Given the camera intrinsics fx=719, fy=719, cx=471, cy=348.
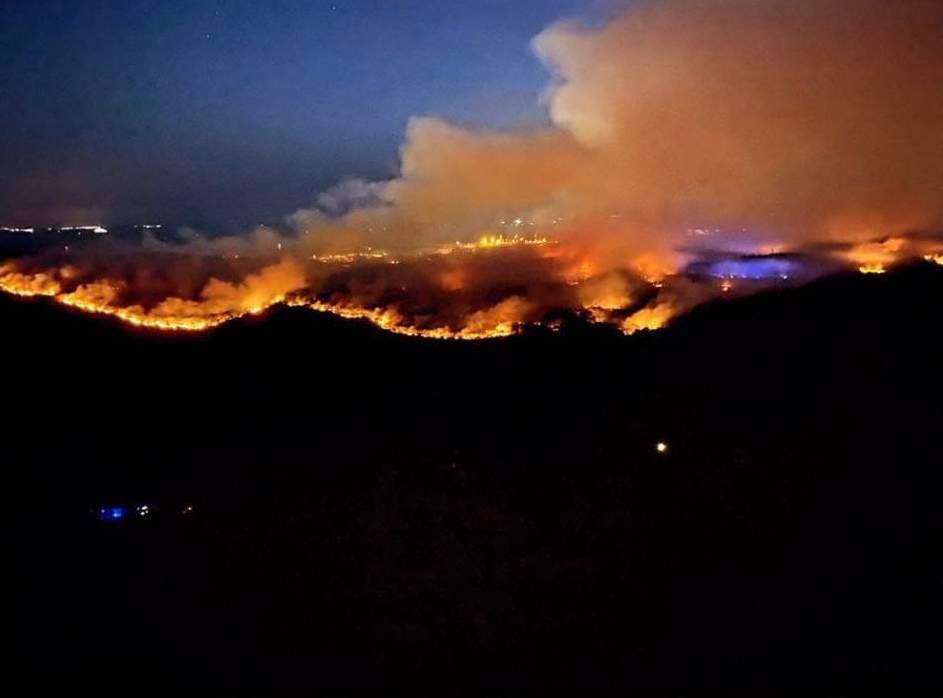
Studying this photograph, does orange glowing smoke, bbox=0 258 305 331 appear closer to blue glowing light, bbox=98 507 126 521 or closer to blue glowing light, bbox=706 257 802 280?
blue glowing light, bbox=98 507 126 521

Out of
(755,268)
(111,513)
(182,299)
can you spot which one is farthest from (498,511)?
(182,299)

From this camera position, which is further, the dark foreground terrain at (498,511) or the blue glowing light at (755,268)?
the blue glowing light at (755,268)

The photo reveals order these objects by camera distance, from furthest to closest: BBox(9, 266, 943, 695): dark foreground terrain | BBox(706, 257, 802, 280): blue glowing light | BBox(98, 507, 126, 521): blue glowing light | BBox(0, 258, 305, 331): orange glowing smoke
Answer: BBox(706, 257, 802, 280): blue glowing light < BBox(0, 258, 305, 331): orange glowing smoke < BBox(98, 507, 126, 521): blue glowing light < BBox(9, 266, 943, 695): dark foreground terrain

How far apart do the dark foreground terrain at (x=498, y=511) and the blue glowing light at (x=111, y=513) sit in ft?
0.35

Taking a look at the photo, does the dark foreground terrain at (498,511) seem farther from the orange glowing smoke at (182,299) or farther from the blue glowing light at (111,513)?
the orange glowing smoke at (182,299)

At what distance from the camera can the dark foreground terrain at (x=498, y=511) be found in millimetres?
6473

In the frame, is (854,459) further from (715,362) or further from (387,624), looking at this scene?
(387,624)

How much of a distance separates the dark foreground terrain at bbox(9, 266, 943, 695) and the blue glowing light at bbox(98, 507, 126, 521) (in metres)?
0.11

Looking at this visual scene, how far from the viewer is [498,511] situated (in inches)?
336

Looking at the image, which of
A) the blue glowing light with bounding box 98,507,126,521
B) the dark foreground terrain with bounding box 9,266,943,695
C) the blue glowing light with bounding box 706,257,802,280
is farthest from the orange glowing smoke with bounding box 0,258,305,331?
the blue glowing light with bounding box 706,257,802,280

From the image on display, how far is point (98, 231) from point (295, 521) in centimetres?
5383

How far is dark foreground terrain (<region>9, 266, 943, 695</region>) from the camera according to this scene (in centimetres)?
647

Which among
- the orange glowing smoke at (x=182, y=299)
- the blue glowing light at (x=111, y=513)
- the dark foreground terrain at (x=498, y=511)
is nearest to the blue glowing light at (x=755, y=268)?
the dark foreground terrain at (x=498, y=511)

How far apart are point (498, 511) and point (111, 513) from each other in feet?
14.9
